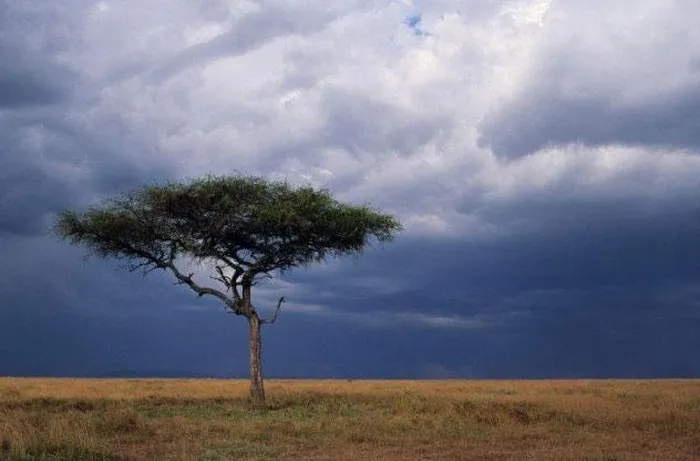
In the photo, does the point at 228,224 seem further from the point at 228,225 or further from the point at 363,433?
the point at 363,433

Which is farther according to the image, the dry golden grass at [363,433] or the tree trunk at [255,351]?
the tree trunk at [255,351]

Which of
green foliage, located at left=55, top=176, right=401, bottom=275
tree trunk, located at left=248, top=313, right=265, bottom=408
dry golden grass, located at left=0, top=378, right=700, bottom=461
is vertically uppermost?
green foliage, located at left=55, top=176, right=401, bottom=275

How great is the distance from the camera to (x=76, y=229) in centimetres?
3200

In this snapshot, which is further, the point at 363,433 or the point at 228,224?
the point at 228,224

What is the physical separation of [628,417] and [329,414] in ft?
32.2

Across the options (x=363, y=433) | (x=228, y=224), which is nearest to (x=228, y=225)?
(x=228, y=224)

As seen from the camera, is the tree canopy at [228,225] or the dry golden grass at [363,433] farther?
the tree canopy at [228,225]

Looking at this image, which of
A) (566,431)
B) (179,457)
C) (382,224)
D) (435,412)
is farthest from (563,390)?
(179,457)

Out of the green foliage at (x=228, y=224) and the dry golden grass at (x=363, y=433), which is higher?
the green foliage at (x=228, y=224)

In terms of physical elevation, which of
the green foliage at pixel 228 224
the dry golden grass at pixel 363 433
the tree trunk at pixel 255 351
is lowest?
the dry golden grass at pixel 363 433

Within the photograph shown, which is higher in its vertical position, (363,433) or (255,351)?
(255,351)

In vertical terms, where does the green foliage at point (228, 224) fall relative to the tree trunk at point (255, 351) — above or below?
above

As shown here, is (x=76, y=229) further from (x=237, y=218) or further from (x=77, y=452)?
(x=77, y=452)

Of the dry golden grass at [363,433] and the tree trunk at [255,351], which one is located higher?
the tree trunk at [255,351]
